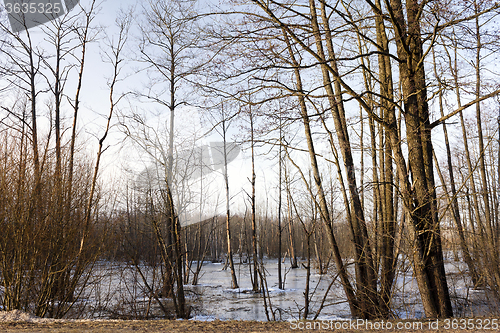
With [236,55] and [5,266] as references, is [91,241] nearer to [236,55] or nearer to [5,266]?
[5,266]

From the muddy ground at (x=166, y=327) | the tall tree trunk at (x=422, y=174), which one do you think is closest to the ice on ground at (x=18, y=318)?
the muddy ground at (x=166, y=327)

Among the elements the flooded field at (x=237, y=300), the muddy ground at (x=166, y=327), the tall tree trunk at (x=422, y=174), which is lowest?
the flooded field at (x=237, y=300)

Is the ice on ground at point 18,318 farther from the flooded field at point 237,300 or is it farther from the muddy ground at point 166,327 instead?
the flooded field at point 237,300

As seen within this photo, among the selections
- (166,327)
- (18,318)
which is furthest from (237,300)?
(166,327)

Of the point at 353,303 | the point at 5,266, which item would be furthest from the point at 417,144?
the point at 5,266

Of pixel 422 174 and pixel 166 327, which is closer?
pixel 166 327

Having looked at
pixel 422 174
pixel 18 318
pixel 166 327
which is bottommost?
pixel 18 318

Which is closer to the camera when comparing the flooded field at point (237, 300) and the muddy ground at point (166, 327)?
the muddy ground at point (166, 327)

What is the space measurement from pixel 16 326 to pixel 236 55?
4.53m

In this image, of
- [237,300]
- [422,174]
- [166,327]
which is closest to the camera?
[166,327]

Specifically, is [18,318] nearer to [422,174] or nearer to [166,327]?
[166,327]

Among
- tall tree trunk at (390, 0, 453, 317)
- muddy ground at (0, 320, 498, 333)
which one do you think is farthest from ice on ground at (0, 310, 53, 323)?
tall tree trunk at (390, 0, 453, 317)

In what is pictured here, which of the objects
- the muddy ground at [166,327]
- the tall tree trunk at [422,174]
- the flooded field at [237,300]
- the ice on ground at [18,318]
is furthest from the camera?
the flooded field at [237,300]

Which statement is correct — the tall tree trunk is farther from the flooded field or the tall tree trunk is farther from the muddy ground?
the flooded field
